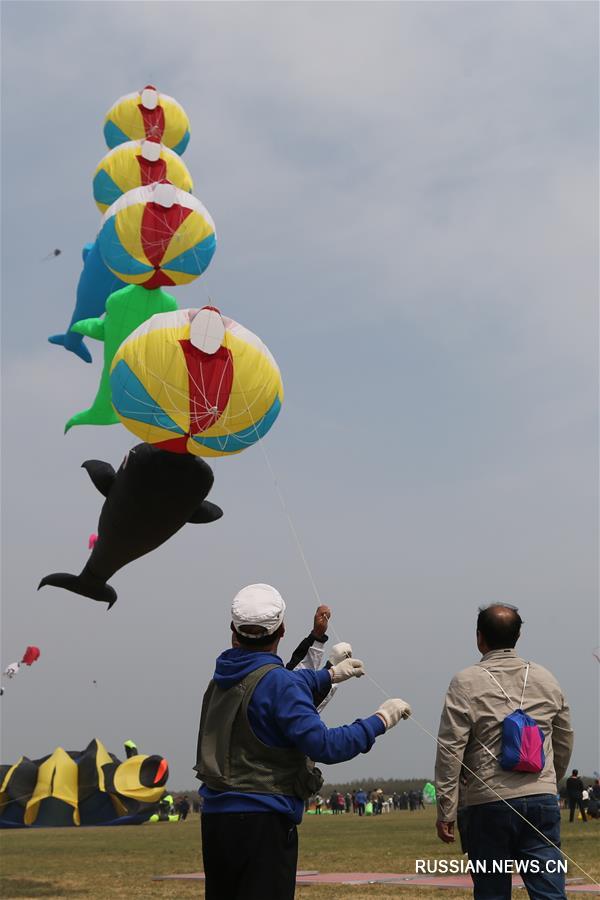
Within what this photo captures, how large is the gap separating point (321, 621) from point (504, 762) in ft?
2.98

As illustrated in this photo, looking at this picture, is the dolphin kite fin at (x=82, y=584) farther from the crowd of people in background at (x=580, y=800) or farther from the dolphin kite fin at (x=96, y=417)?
the crowd of people in background at (x=580, y=800)

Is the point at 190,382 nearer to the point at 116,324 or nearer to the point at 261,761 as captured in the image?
the point at 116,324

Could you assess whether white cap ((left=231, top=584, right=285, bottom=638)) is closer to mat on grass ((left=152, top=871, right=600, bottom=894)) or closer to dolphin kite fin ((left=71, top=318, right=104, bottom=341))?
mat on grass ((left=152, top=871, right=600, bottom=894))

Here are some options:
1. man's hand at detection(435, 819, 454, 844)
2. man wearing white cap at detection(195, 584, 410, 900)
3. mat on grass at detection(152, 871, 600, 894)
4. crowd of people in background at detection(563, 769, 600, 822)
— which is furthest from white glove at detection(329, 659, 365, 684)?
crowd of people in background at detection(563, 769, 600, 822)

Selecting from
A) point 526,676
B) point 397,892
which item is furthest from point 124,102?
point 526,676

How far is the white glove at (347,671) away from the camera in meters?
3.31

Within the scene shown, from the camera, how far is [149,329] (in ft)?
27.2

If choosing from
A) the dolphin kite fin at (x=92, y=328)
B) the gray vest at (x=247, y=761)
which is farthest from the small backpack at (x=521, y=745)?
the dolphin kite fin at (x=92, y=328)

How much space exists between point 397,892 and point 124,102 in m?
9.93

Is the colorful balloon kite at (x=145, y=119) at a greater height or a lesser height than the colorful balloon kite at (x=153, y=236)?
greater

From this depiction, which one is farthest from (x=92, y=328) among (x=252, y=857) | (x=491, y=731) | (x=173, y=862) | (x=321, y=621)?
(x=252, y=857)

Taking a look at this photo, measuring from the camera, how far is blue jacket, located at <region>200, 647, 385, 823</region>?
2.92m

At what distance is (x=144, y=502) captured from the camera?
8656 mm

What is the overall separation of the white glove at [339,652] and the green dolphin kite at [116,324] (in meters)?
7.29
